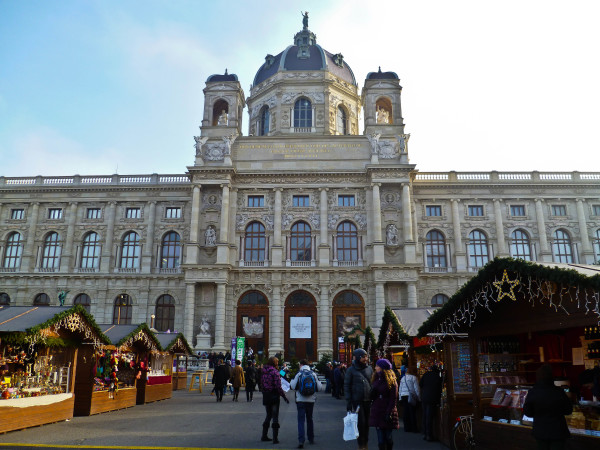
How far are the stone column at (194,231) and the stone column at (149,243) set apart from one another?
495 centimetres

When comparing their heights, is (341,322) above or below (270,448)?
above

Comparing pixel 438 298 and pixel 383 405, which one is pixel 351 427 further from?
pixel 438 298

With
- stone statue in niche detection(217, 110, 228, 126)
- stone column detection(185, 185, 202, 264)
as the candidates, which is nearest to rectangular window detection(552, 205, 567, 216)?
stone statue in niche detection(217, 110, 228, 126)

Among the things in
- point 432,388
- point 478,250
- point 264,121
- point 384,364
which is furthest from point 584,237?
point 384,364

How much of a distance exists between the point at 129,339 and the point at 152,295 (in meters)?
24.7

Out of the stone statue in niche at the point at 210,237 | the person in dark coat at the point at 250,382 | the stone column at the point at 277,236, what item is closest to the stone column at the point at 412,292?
the stone column at the point at 277,236

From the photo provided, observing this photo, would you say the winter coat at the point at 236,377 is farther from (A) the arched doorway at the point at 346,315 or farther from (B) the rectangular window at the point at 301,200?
(B) the rectangular window at the point at 301,200

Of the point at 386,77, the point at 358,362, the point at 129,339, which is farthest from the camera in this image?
the point at 386,77

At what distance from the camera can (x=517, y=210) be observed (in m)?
43.4

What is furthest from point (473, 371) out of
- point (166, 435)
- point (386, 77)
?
point (386, 77)

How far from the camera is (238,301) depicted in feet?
132

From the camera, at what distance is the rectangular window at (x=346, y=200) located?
137 ft

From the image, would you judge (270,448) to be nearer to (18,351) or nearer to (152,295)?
(18,351)

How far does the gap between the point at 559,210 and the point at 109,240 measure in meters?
38.6
